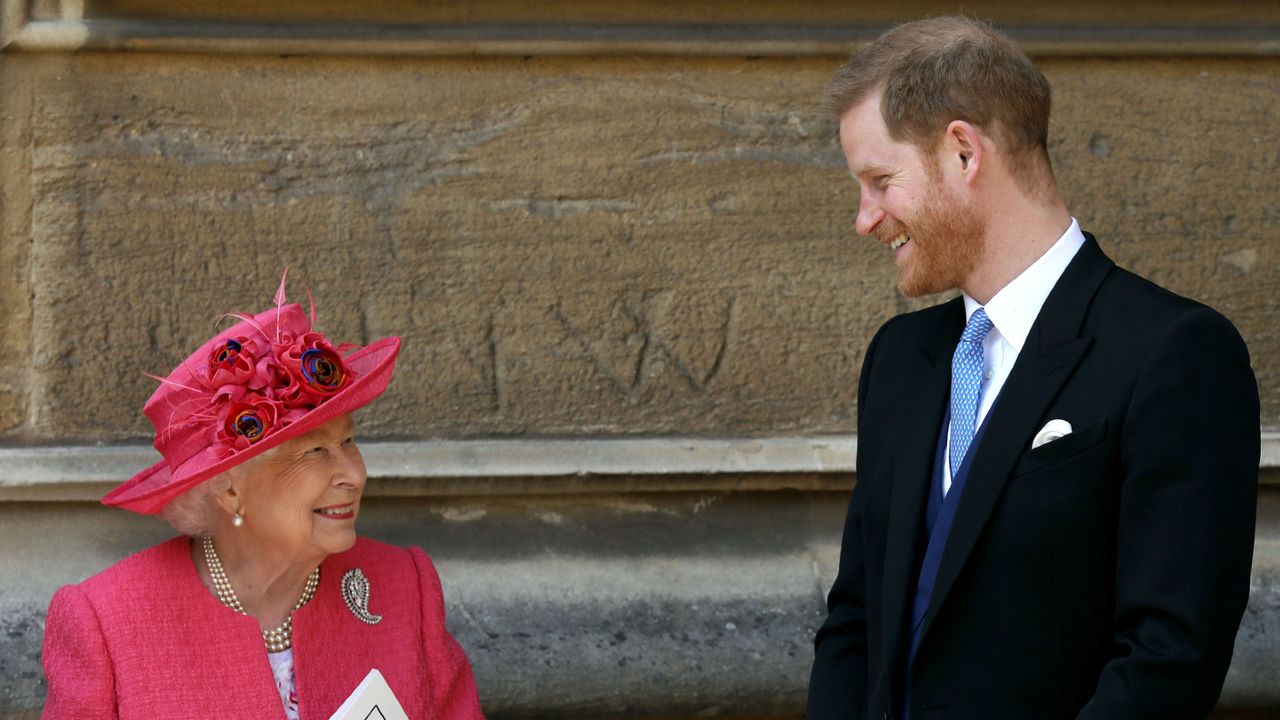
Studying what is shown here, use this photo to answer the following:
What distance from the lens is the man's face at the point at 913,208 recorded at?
2.00 meters

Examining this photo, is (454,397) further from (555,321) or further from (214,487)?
(214,487)

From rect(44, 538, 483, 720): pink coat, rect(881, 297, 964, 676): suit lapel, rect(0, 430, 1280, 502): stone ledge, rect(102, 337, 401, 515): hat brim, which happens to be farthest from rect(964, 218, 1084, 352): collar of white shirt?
rect(0, 430, 1280, 502): stone ledge

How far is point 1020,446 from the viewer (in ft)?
6.12

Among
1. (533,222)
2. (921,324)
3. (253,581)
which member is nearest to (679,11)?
(533,222)

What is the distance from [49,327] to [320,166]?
2.30ft

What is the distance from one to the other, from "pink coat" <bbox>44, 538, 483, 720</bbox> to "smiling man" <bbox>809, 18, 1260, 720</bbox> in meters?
0.70

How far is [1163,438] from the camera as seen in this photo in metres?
1.74

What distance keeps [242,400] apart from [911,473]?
41.2 inches

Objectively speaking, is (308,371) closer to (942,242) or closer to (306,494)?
(306,494)

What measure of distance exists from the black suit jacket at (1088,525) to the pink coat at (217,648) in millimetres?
793

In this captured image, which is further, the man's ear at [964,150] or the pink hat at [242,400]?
the pink hat at [242,400]

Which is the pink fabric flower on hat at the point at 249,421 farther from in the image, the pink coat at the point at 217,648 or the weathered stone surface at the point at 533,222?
the weathered stone surface at the point at 533,222

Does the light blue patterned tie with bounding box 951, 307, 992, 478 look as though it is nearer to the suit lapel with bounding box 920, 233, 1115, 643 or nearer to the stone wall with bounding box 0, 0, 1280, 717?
the suit lapel with bounding box 920, 233, 1115, 643

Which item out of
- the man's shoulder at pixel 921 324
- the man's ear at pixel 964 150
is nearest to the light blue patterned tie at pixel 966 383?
the man's shoulder at pixel 921 324
